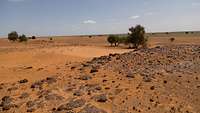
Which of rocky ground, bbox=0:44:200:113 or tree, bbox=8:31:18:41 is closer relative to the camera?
rocky ground, bbox=0:44:200:113

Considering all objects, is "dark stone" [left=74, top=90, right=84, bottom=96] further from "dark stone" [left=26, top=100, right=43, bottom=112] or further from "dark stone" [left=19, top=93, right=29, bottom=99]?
"dark stone" [left=19, top=93, right=29, bottom=99]

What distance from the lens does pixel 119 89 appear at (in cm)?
1308

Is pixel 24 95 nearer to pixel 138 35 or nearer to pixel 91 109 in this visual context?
pixel 91 109

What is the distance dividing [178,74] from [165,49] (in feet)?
14.4

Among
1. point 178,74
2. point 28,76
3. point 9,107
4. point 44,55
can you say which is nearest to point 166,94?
point 178,74

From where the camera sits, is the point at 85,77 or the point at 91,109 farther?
the point at 85,77

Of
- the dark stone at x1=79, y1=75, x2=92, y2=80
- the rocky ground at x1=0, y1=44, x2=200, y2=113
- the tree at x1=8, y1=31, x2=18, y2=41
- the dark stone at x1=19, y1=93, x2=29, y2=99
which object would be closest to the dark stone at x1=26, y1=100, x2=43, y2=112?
the rocky ground at x1=0, y1=44, x2=200, y2=113

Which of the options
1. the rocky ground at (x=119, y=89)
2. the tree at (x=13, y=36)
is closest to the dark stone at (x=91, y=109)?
the rocky ground at (x=119, y=89)

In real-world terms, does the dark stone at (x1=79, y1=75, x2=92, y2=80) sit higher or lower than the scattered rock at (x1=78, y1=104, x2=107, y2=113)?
higher

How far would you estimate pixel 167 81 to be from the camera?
13.5 metres

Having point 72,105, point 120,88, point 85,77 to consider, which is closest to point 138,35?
point 85,77

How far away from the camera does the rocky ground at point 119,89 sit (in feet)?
38.7

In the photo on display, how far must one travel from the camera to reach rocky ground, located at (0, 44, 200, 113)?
38.7ft

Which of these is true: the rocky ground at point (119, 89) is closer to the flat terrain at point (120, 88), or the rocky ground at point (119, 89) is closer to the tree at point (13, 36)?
the flat terrain at point (120, 88)
